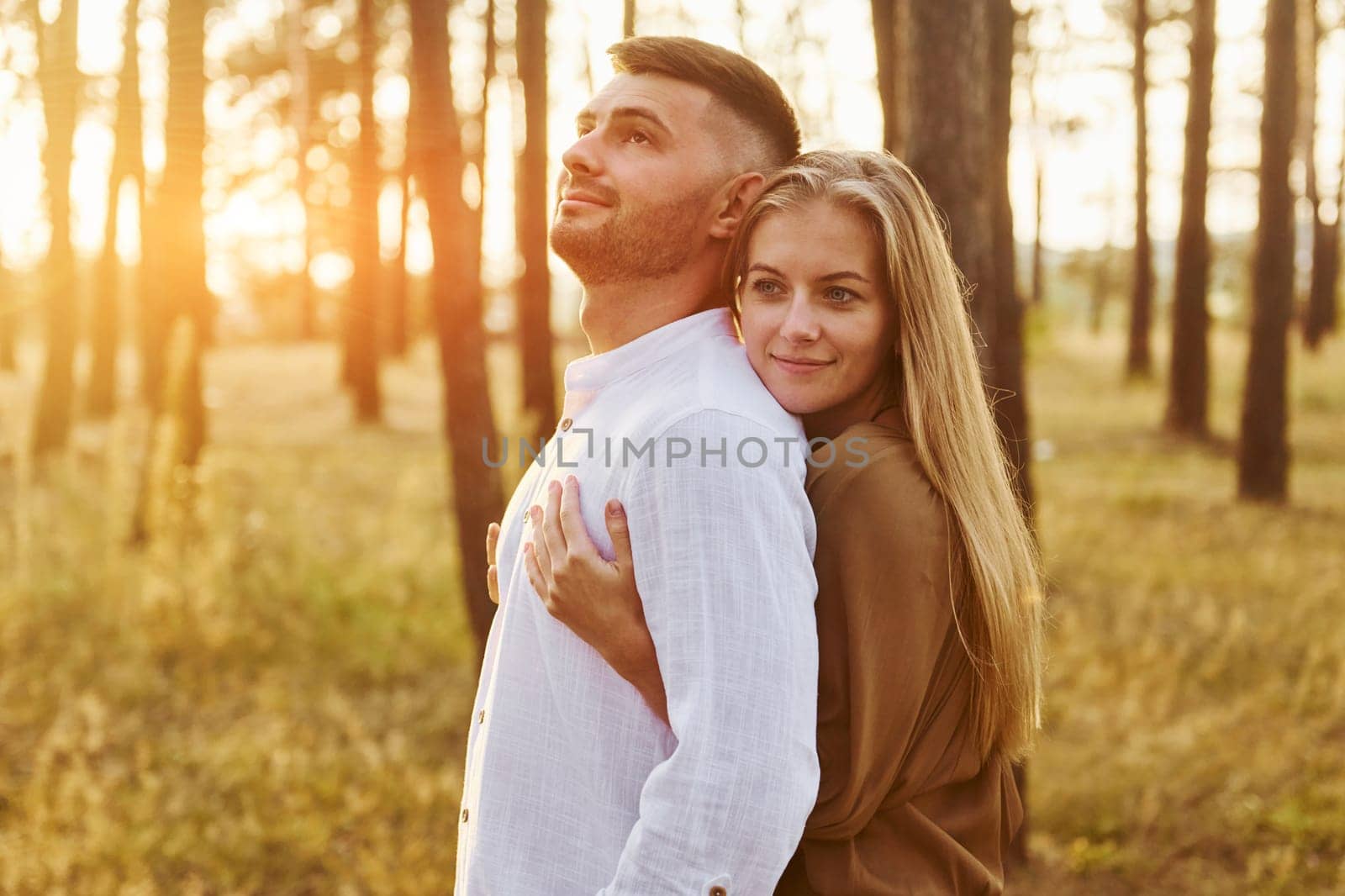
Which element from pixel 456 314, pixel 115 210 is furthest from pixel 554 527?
pixel 115 210

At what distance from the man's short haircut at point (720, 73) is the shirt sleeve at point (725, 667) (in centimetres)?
83

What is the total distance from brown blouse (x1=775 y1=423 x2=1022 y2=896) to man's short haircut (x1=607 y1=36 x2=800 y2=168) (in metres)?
0.77

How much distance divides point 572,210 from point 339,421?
696 inches

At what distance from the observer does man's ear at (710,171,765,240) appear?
7.09 feet

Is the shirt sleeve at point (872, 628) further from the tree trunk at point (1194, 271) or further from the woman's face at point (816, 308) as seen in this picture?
the tree trunk at point (1194, 271)

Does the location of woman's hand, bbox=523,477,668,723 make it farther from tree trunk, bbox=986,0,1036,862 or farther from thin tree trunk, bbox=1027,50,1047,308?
thin tree trunk, bbox=1027,50,1047,308

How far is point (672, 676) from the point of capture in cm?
166

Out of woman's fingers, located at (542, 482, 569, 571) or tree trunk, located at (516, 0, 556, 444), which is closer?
woman's fingers, located at (542, 482, 569, 571)

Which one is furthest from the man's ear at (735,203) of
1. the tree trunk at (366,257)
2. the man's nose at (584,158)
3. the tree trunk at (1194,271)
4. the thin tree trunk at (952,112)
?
the tree trunk at (366,257)

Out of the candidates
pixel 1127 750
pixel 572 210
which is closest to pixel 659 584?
pixel 572 210

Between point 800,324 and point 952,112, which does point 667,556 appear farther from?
point 952,112

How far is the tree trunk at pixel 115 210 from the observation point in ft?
43.1

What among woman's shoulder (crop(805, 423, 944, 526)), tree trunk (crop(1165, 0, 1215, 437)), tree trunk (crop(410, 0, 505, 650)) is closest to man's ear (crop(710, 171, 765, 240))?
woman's shoulder (crop(805, 423, 944, 526))

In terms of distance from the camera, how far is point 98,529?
1002cm
